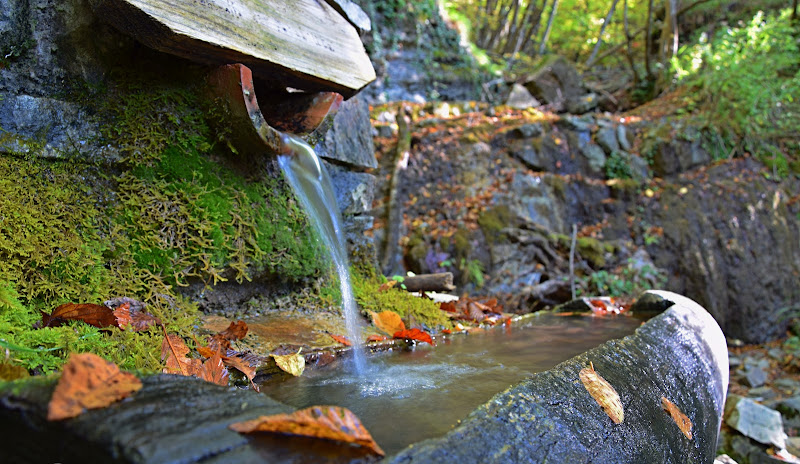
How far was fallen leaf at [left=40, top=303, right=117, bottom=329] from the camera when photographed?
64.2 inches

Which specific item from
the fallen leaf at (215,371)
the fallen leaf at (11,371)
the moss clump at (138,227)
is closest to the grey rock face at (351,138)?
the moss clump at (138,227)

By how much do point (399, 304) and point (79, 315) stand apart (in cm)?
188

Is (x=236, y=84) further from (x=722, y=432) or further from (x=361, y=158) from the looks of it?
(x=722, y=432)

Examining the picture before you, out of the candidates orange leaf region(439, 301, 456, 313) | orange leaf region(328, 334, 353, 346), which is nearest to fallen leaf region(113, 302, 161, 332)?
orange leaf region(328, 334, 353, 346)

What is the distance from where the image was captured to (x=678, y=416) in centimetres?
172

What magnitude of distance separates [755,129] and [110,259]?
33.3ft

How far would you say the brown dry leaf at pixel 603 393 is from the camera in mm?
1390

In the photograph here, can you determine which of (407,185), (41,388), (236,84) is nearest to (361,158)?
(236,84)

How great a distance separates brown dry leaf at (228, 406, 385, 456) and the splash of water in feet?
4.98

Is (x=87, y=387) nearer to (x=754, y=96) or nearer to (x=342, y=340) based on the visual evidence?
(x=342, y=340)

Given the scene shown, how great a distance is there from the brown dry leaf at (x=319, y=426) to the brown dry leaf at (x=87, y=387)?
274 millimetres

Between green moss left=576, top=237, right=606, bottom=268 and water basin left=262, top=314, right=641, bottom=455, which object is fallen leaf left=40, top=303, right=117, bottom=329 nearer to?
water basin left=262, top=314, right=641, bottom=455

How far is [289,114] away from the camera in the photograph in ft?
8.76

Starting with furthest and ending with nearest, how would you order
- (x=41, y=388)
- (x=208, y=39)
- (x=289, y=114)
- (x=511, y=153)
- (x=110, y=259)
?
(x=511, y=153), (x=289, y=114), (x=110, y=259), (x=208, y=39), (x=41, y=388)
